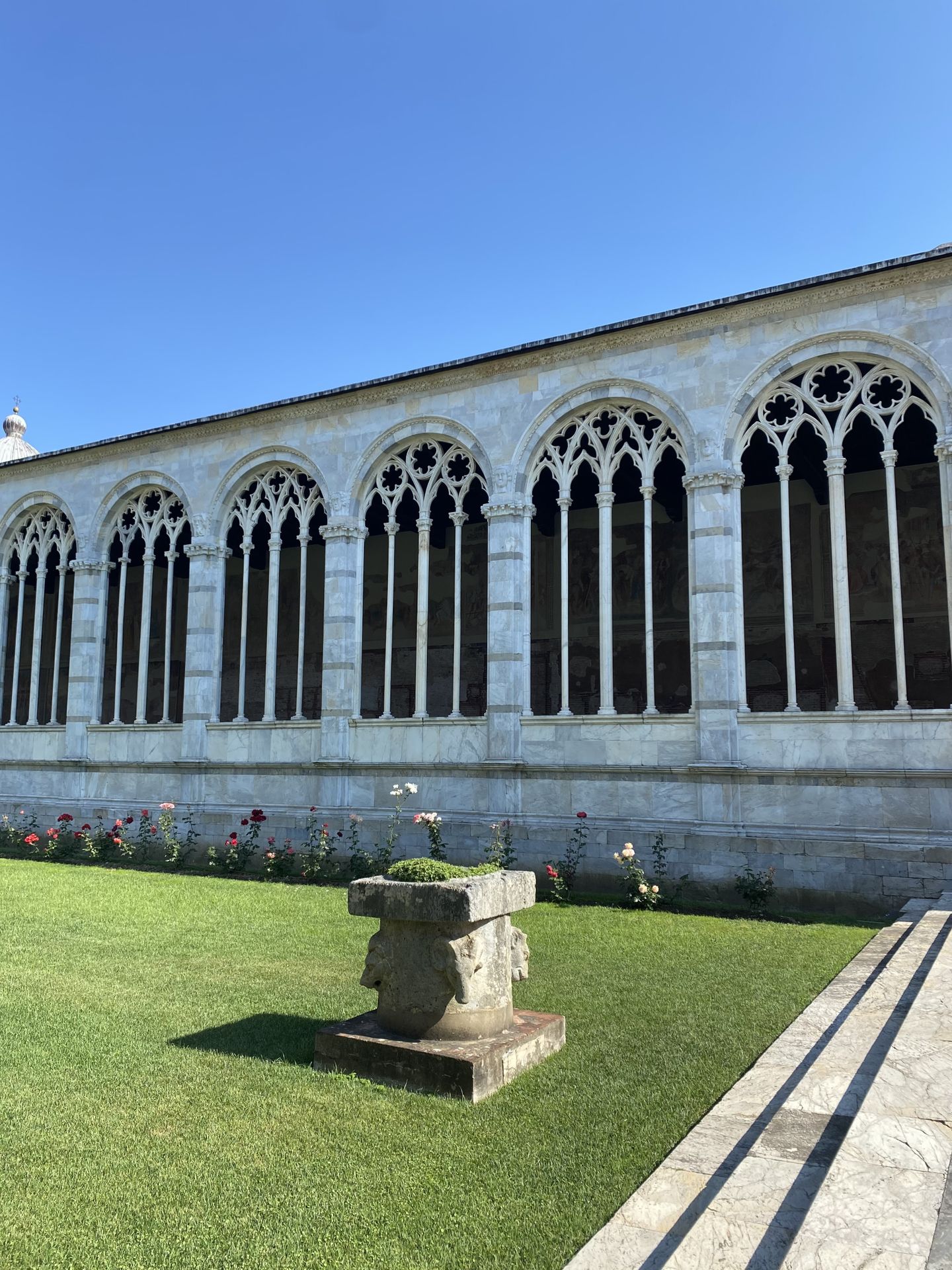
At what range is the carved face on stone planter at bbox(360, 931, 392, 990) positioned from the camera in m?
6.00

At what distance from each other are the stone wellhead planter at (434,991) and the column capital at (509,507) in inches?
396

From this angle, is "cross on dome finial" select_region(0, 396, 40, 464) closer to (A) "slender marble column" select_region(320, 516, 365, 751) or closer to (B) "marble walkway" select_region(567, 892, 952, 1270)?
(A) "slender marble column" select_region(320, 516, 365, 751)

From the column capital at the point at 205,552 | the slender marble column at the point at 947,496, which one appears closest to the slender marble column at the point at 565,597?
the slender marble column at the point at 947,496

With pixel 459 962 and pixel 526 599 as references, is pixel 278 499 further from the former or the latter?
pixel 459 962

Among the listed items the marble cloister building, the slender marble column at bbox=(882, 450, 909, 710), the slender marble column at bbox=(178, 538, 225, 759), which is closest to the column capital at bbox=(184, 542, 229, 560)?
the slender marble column at bbox=(178, 538, 225, 759)

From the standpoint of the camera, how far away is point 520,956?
21.9 feet

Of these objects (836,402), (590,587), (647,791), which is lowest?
(647,791)

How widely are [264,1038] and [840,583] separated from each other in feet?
Result: 32.8

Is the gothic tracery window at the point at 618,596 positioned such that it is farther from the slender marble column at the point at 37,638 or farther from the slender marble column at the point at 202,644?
the slender marble column at the point at 37,638

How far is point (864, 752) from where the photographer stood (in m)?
12.6

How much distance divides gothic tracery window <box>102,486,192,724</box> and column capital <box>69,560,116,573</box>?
28cm

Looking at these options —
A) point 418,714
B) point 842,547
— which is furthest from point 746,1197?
point 418,714

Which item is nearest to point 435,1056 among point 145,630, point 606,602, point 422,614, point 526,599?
point 606,602

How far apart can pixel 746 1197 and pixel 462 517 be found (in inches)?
510
